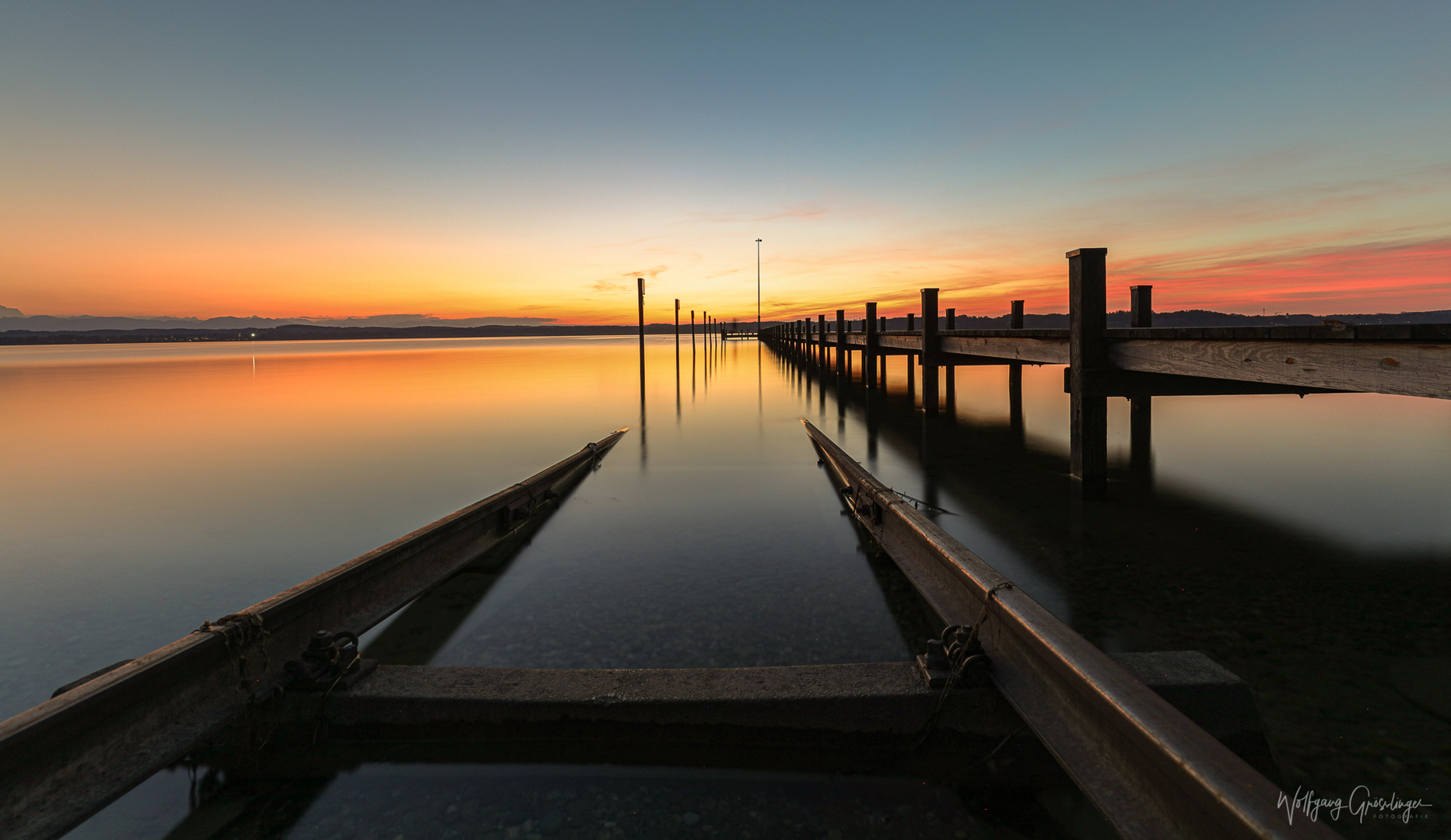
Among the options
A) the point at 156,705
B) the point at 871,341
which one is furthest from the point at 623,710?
the point at 871,341

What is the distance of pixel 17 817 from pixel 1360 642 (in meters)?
5.66

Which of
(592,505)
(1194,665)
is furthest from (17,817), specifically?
(592,505)

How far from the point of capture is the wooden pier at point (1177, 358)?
3.87 metres

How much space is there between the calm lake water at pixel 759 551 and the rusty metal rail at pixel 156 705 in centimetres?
37

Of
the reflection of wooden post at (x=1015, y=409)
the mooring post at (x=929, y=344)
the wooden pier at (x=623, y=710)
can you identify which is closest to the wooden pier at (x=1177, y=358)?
the mooring post at (x=929, y=344)

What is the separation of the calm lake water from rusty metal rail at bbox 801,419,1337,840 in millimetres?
672

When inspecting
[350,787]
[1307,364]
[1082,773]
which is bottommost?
[350,787]

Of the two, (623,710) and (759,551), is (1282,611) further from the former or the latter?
(623,710)

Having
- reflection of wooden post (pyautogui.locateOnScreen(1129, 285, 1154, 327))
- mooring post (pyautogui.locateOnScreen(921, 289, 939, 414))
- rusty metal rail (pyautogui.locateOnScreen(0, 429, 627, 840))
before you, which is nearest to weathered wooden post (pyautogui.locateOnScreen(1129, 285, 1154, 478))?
reflection of wooden post (pyautogui.locateOnScreen(1129, 285, 1154, 327))

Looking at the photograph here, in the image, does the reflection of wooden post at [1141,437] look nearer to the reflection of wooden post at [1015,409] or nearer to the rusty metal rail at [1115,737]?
the reflection of wooden post at [1015,409]

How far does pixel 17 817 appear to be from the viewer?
1843 mm

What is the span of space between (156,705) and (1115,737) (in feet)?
10.3

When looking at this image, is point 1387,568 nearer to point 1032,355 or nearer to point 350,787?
point 1032,355

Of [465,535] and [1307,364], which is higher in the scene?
[1307,364]
